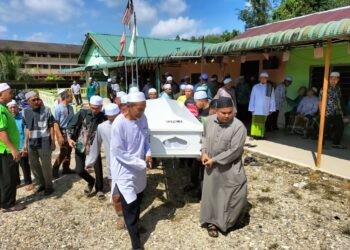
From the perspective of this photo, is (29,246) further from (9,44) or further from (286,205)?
(9,44)

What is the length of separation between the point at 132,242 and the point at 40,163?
2558mm

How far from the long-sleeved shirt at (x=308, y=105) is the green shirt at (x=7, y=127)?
280 inches

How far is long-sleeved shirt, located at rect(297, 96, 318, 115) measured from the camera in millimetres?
8014

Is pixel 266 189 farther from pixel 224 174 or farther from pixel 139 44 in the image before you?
pixel 139 44

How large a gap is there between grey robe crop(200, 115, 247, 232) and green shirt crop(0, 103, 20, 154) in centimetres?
277

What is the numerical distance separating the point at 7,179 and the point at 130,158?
2234 mm

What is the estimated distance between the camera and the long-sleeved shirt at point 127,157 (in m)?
3.10

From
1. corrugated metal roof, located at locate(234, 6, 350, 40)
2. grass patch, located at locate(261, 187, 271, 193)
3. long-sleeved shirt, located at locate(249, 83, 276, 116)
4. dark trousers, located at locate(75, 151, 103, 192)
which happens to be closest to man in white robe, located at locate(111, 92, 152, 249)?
Result: dark trousers, located at locate(75, 151, 103, 192)

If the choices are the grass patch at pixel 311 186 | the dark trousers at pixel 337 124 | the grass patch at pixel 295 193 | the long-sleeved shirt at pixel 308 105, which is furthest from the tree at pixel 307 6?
the grass patch at pixel 295 193

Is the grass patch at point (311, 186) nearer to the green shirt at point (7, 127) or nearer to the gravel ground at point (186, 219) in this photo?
the gravel ground at point (186, 219)

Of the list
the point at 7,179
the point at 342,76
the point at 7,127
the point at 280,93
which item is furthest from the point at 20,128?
the point at 342,76

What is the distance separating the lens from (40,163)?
4941 mm

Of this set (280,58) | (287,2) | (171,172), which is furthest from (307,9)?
(171,172)

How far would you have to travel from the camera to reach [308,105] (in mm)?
8117
